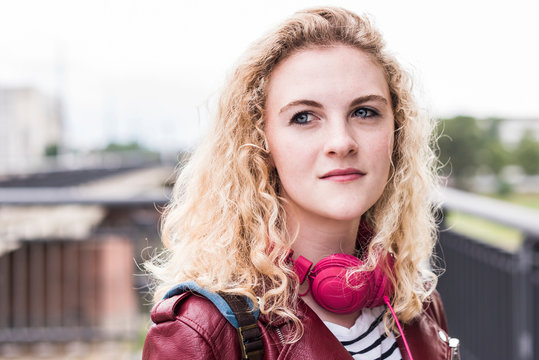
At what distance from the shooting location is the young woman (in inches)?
52.4

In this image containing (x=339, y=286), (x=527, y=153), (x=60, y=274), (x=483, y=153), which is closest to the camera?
(x=339, y=286)

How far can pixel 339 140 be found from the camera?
1394 mm

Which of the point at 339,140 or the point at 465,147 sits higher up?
the point at 339,140

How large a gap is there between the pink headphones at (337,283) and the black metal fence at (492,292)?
1278 mm

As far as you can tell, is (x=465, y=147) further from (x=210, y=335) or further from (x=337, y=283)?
(x=210, y=335)

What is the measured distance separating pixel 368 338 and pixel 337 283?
0.22 meters

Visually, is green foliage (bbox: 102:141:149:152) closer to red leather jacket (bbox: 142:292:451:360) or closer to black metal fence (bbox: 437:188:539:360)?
black metal fence (bbox: 437:188:539:360)

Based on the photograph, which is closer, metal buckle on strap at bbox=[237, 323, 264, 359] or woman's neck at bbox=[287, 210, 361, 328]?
metal buckle on strap at bbox=[237, 323, 264, 359]

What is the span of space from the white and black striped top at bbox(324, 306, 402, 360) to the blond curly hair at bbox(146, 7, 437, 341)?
0.13 feet

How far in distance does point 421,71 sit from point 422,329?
2.63ft

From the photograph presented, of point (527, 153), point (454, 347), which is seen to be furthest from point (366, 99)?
point (527, 153)

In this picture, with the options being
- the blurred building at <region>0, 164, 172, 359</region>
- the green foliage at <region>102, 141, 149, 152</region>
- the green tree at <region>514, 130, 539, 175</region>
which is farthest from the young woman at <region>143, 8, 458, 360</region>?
the green tree at <region>514, 130, 539, 175</region>

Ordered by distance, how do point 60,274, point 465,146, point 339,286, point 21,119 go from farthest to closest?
1. point 465,146
2. point 21,119
3. point 60,274
4. point 339,286

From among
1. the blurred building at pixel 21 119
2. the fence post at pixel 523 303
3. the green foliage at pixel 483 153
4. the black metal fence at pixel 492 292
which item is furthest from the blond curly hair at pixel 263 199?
the blurred building at pixel 21 119
